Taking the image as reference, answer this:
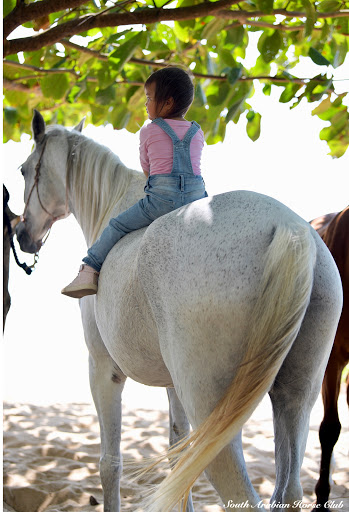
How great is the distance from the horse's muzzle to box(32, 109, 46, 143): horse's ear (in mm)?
572

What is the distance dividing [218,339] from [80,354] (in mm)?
10169

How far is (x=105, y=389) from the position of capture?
8.45 feet

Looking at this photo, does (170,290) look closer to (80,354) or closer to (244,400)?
(244,400)

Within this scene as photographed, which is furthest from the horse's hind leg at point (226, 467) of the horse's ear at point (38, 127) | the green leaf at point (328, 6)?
the green leaf at point (328, 6)

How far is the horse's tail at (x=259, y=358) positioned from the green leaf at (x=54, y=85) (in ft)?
11.2

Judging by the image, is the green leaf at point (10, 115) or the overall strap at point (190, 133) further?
the green leaf at point (10, 115)

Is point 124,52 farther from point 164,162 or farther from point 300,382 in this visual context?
point 300,382

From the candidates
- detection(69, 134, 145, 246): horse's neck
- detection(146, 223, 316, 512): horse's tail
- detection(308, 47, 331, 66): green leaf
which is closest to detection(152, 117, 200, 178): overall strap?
detection(69, 134, 145, 246): horse's neck

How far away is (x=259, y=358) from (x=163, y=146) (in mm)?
1009

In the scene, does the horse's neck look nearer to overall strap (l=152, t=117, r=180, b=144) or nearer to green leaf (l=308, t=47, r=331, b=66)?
overall strap (l=152, t=117, r=180, b=144)

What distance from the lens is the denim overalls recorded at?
2135 mm

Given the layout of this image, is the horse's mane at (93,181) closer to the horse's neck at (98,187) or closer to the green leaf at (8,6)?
the horse's neck at (98,187)

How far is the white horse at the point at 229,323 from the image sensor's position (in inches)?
61.2

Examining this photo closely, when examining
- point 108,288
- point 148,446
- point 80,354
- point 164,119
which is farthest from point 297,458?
point 80,354
